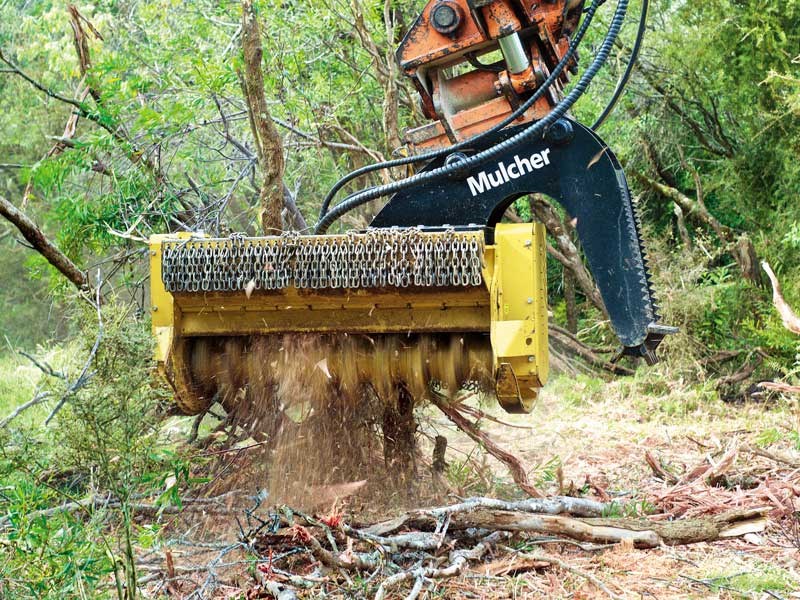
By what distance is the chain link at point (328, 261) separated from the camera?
13.3 feet

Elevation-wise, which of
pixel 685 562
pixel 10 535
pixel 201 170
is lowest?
pixel 685 562

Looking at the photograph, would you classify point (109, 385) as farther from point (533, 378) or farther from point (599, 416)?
point (599, 416)

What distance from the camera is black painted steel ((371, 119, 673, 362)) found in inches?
171

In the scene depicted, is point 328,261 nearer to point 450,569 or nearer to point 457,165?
point 457,165

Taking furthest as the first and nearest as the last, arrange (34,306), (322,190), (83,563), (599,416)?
(34,306) < (322,190) < (599,416) < (83,563)

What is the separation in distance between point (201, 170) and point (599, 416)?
346 cm

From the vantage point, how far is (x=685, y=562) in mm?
3965

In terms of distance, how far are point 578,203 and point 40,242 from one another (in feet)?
8.30

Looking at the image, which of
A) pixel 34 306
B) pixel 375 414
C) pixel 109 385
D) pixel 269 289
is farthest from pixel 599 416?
pixel 34 306

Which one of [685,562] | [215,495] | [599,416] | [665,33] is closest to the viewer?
[685,562]

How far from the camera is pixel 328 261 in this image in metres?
4.15

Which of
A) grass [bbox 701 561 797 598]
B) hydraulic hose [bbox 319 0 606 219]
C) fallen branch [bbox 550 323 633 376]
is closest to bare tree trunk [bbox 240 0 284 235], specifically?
hydraulic hose [bbox 319 0 606 219]

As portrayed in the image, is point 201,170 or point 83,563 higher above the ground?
point 201,170

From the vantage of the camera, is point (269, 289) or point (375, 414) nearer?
point (269, 289)
